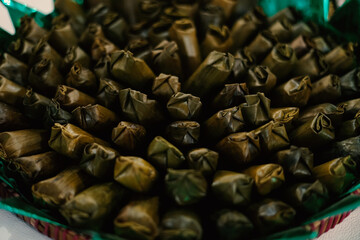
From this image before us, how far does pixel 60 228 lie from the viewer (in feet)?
2.47

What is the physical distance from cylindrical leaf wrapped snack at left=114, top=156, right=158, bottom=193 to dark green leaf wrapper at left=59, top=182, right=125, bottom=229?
0.04m

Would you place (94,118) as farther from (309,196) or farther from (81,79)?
(309,196)

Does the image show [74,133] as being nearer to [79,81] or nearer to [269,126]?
[79,81]

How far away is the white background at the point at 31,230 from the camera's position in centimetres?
84

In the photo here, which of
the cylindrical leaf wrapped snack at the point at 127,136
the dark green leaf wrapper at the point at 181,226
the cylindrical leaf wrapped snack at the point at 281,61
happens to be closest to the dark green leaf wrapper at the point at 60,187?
the cylindrical leaf wrapped snack at the point at 127,136

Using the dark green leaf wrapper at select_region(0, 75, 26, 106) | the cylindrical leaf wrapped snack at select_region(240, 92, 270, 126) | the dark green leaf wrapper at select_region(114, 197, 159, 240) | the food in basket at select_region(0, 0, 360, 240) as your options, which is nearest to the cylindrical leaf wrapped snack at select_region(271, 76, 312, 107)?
the food in basket at select_region(0, 0, 360, 240)

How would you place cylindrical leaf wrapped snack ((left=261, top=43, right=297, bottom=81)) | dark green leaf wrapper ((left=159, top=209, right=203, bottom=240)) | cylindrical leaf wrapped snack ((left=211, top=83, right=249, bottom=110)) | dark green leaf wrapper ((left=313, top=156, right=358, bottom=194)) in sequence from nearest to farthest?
dark green leaf wrapper ((left=159, top=209, right=203, bottom=240)) → dark green leaf wrapper ((left=313, top=156, right=358, bottom=194)) → cylindrical leaf wrapped snack ((left=211, top=83, right=249, bottom=110)) → cylindrical leaf wrapped snack ((left=261, top=43, right=297, bottom=81))

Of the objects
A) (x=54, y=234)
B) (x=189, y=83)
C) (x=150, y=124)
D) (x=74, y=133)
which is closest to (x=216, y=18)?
(x=189, y=83)

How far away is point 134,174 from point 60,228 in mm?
199

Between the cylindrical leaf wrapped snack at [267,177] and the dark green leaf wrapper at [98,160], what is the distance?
0.99ft

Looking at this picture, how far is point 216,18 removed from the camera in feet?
3.92

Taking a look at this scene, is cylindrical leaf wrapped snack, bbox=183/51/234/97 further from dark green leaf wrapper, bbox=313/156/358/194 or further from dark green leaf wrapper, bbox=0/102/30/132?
dark green leaf wrapper, bbox=0/102/30/132

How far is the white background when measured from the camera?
2.76 feet

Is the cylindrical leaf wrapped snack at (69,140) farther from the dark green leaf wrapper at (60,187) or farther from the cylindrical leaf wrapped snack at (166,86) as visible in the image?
the cylindrical leaf wrapped snack at (166,86)
